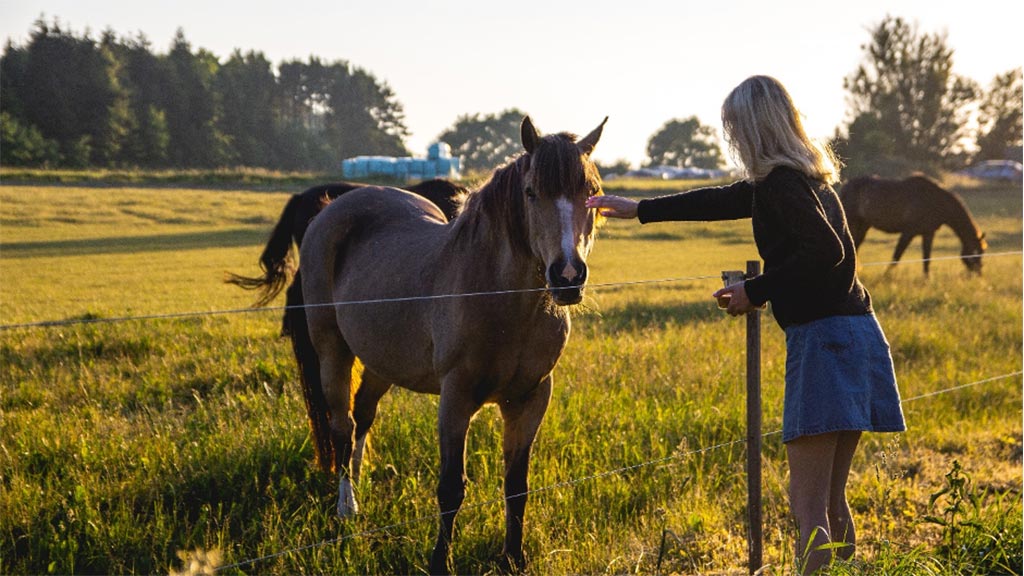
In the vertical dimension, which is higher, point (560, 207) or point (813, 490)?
point (560, 207)

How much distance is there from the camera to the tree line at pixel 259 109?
38.8 m

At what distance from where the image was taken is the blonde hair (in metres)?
3.02

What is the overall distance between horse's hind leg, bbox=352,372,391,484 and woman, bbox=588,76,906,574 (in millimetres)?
3028

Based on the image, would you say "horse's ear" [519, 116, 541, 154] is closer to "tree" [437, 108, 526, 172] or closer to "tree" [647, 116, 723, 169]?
"tree" [437, 108, 526, 172]

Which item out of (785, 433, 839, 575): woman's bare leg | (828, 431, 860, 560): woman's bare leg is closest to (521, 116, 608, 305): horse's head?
(785, 433, 839, 575): woman's bare leg

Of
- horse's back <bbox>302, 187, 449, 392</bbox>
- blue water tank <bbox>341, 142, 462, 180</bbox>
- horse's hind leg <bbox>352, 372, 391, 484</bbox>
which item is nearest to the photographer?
horse's back <bbox>302, 187, 449, 392</bbox>

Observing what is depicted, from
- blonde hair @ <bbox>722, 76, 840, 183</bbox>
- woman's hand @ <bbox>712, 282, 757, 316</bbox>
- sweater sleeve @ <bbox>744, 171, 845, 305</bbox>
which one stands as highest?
blonde hair @ <bbox>722, 76, 840, 183</bbox>

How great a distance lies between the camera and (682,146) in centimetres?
8238

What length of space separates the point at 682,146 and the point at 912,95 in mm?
33311

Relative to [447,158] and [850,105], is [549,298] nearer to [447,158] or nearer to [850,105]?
[447,158]

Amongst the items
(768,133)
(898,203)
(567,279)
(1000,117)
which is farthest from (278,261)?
(1000,117)

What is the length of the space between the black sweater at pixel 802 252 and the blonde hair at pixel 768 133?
1.9 inches

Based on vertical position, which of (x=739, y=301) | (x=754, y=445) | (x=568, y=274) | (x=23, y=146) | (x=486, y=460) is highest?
(x=23, y=146)

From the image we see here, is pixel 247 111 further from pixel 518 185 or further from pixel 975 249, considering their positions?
pixel 518 185
